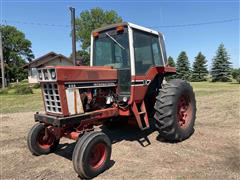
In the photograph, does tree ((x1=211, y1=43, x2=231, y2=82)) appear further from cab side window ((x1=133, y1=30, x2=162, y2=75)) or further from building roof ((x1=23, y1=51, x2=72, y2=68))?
cab side window ((x1=133, y1=30, x2=162, y2=75))

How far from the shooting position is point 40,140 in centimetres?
507

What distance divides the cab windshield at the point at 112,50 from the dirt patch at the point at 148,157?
180 cm

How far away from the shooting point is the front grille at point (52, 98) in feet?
13.9

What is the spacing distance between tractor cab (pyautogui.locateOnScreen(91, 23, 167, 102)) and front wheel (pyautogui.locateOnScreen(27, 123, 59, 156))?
166cm

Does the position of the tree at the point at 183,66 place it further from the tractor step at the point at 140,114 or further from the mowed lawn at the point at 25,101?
the tractor step at the point at 140,114

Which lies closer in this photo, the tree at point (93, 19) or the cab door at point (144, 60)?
the cab door at point (144, 60)

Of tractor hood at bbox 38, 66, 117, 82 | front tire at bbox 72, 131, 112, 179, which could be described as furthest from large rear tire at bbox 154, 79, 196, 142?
front tire at bbox 72, 131, 112, 179

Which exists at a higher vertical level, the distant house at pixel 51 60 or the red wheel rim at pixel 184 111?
the distant house at pixel 51 60

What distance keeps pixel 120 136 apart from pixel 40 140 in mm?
1974

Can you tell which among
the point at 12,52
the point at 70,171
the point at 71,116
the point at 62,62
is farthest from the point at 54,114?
the point at 12,52

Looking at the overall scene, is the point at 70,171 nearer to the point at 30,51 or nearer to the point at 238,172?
the point at 238,172

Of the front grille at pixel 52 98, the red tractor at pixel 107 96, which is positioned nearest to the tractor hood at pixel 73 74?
the red tractor at pixel 107 96

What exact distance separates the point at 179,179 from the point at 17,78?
49.1 m

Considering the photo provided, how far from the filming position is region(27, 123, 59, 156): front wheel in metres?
4.88
